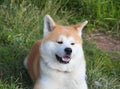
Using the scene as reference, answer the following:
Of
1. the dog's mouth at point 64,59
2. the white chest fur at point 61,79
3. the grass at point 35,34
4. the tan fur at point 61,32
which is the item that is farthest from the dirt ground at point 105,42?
the dog's mouth at point 64,59

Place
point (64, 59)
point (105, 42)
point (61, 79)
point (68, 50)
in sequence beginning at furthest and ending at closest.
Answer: point (105, 42) < point (61, 79) < point (64, 59) < point (68, 50)

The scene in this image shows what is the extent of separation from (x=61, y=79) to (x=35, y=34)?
2.03 meters

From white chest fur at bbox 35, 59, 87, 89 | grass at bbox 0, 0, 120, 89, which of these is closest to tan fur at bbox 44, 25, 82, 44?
white chest fur at bbox 35, 59, 87, 89

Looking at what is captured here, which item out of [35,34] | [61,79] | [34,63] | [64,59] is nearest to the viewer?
[64,59]

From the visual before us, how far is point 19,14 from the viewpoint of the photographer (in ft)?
26.3

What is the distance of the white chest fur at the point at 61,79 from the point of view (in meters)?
5.99

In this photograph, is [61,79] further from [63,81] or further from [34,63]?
[34,63]

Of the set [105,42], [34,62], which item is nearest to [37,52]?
[34,62]

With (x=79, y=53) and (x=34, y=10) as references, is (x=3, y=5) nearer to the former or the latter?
(x=34, y=10)

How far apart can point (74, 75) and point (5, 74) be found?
1157 mm

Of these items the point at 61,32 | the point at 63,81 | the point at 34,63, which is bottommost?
the point at 63,81

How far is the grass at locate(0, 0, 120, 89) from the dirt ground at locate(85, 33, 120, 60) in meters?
0.17

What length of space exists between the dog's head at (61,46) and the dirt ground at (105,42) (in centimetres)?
244

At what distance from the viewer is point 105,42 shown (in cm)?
865
